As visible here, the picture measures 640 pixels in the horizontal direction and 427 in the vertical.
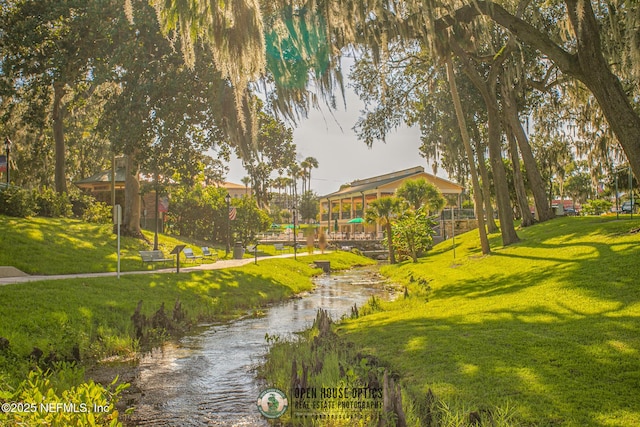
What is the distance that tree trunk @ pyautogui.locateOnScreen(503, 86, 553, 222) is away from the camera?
26.2 metres

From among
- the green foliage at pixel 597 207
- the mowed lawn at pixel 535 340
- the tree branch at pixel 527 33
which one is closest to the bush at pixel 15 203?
the mowed lawn at pixel 535 340

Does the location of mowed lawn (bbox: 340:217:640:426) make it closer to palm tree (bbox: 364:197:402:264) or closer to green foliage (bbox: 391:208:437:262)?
green foliage (bbox: 391:208:437:262)

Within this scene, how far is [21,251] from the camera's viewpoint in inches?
704

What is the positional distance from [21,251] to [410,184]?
32.1m

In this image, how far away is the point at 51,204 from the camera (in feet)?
89.2

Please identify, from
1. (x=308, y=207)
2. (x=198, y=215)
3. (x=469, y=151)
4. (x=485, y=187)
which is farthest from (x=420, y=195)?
(x=308, y=207)

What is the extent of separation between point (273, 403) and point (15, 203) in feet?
73.8

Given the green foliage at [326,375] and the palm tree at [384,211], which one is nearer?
the green foliage at [326,375]

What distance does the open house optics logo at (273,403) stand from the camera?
6.03 metres

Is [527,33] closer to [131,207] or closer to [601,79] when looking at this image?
[601,79]

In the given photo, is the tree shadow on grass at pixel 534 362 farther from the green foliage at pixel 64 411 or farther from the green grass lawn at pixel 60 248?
the green grass lawn at pixel 60 248

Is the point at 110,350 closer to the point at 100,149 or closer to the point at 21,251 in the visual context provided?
the point at 21,251

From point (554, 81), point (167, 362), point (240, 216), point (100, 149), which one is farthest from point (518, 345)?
point (100, 149)

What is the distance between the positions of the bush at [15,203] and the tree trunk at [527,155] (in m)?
25.3
